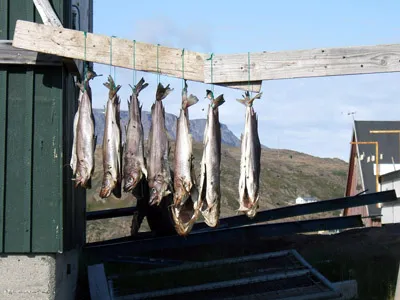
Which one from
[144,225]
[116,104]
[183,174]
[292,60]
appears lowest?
[144,225]

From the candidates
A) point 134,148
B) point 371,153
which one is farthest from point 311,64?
point 371,153

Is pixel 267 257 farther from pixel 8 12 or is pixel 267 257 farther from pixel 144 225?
pixel 144 225

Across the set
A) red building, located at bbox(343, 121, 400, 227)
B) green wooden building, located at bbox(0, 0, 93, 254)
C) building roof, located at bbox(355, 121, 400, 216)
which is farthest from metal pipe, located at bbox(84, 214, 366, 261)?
building roof, located at bbox(355, 121, 400, 216)

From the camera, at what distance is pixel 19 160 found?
8039 millimetres

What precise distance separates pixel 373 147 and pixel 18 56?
86.5ft

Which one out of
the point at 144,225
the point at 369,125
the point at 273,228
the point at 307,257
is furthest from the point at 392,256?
the point at 369,125

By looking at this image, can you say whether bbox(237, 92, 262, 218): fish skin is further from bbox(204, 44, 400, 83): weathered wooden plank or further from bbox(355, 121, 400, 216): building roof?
bbox(355, 121, 400, 216): building roof

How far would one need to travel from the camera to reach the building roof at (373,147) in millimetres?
29844

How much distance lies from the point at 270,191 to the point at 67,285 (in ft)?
128

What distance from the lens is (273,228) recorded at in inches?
455

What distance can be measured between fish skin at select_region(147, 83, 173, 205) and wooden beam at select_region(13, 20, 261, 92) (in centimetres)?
65

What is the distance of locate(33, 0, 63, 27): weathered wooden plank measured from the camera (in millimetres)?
7738

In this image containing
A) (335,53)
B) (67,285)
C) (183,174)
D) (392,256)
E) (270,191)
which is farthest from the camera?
(270,191)

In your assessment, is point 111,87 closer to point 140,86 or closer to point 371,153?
point 140,86
